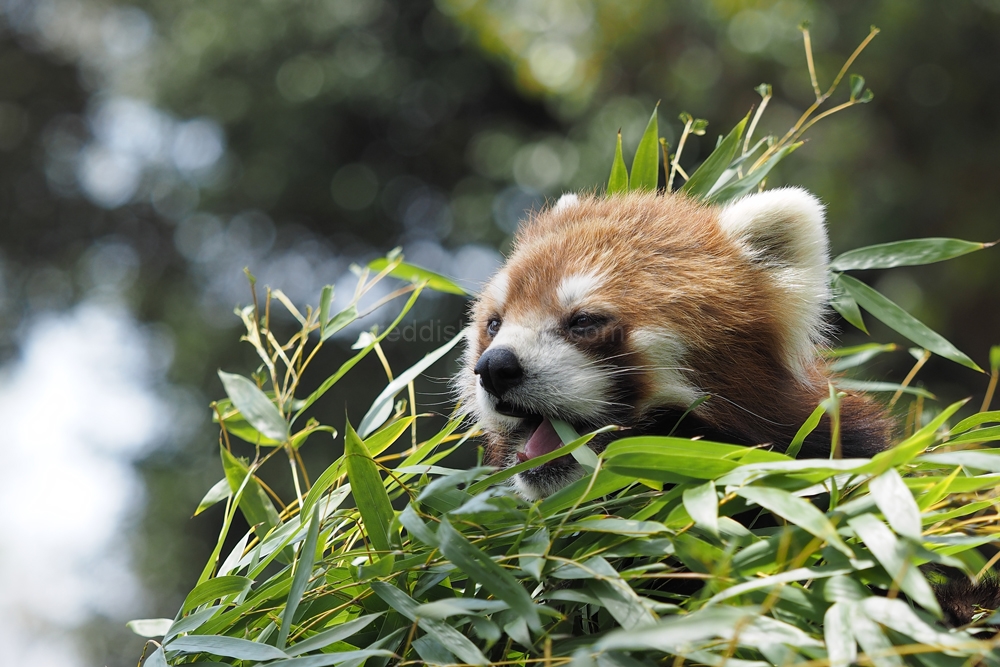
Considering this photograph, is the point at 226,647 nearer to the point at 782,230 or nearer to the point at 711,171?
the point at 782,230

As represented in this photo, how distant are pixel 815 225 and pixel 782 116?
3592 mm

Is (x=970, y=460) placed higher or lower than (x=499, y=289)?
lower

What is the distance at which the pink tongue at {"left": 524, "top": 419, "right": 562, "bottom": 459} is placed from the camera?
57.6 inches

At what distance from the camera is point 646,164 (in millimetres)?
1942

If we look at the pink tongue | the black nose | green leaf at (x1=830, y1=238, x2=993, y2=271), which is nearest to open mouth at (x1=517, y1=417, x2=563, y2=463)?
the pink tongue

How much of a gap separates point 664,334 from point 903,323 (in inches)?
18.4

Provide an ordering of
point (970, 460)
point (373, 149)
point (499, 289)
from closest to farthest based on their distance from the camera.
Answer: point (970, 460) < point (499, 289) < point (373, 149)

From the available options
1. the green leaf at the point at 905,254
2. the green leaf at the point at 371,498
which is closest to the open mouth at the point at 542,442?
the green leaf at the point at 371,498

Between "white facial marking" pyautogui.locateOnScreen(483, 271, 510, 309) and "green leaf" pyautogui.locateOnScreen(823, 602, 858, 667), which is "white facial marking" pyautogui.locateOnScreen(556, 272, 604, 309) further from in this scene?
"green leaf" pyautogui.locateOnScreen(823, 602, 858, 667)

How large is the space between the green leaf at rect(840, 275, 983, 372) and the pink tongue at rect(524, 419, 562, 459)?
2.15 feet

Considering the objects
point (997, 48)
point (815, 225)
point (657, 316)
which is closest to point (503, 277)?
point (657, 316)

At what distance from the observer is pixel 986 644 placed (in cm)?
73

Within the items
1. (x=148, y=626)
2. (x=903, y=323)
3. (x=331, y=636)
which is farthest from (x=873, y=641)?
(x=148, y=626)

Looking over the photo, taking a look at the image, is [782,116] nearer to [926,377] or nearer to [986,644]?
[926,377]
